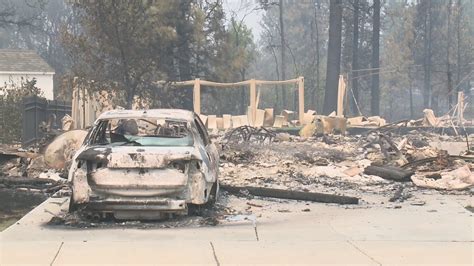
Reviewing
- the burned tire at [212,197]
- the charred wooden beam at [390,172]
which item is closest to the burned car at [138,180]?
the burned tire at [212,197]

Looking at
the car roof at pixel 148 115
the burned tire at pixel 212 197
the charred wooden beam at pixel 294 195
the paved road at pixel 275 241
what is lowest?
the paved road at pixel 275 241

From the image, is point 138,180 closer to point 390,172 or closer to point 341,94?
point 390,172

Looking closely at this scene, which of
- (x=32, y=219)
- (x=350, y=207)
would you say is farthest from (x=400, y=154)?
(x=32, y=219)

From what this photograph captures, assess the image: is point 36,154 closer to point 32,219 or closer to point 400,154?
point 32,219

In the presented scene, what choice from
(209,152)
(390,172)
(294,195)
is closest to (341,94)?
(390,172)

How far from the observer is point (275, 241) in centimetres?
757

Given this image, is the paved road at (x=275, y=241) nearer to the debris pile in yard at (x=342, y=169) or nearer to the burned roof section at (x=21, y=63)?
the debris pile in yard at (x=342, y=169)

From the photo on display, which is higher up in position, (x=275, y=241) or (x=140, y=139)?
(x=140, y=139)

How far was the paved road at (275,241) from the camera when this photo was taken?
22.0ft

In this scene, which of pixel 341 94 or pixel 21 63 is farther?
pixel 21 63

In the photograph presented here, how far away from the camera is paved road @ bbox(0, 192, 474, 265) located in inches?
264

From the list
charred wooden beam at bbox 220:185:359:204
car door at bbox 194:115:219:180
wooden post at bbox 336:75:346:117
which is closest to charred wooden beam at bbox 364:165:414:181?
charred wooden beam at bbox 220:185:359:204

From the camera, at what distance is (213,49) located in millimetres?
33812

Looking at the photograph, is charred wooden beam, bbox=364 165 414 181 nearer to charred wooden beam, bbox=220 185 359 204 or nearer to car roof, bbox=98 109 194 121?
charred wooden beam, bbox=220 185 359 204
